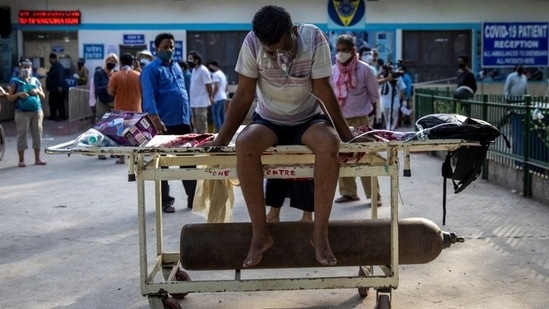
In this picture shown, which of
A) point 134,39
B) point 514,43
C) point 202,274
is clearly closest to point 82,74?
point 134,39

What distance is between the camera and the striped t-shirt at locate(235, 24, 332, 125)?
4793mm

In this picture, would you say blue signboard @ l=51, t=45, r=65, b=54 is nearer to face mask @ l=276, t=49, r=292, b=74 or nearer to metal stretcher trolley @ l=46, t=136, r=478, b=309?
metal stretcher trolley @ l=46, t=136, r=478, b=309

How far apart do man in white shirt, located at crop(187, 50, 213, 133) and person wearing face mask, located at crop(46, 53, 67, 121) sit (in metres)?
6.89

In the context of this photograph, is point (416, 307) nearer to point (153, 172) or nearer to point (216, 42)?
point (153, 172)

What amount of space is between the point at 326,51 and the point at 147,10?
17.6m

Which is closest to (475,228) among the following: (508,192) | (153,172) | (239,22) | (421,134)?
(508,192)

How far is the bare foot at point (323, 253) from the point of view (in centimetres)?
465

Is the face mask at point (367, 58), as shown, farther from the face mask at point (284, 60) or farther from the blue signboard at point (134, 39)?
the face mask at point (284, 60)

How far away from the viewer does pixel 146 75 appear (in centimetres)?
807

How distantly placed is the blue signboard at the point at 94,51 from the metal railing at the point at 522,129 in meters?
13.1

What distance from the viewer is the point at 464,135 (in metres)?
4.68

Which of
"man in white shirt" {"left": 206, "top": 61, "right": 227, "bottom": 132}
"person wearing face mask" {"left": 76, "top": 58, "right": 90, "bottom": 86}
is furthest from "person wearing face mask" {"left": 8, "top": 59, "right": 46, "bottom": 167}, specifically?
"person wearing face mask" {"left": 76, "top": 58, "right": 90, "bottom": 86}

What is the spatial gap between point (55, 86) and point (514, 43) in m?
12.9

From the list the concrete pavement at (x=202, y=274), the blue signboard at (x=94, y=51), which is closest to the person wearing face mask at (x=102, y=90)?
the concrete pavement at (x=202, y=274)
